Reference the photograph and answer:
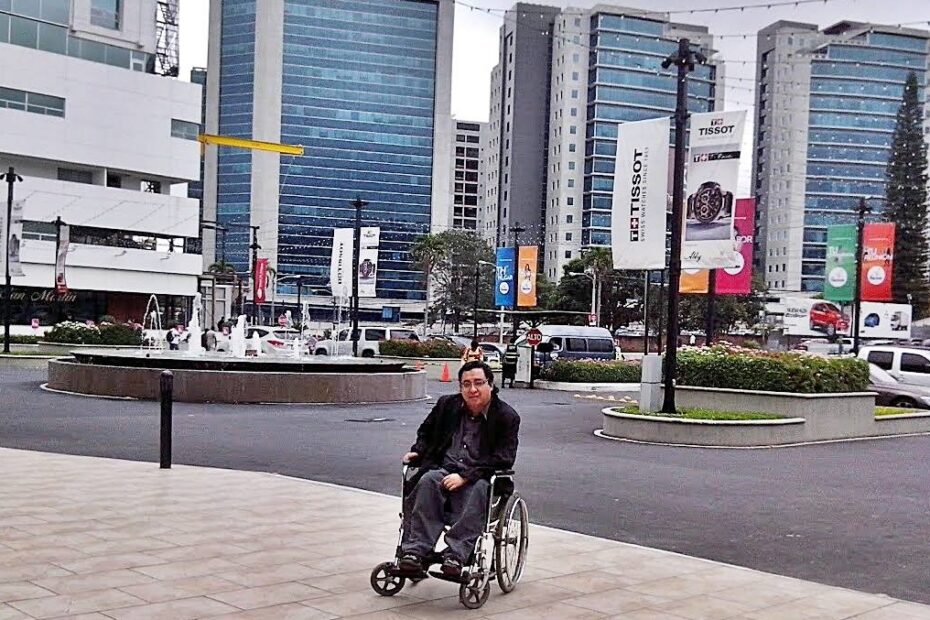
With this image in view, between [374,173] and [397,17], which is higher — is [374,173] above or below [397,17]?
below

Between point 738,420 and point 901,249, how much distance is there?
8286cm

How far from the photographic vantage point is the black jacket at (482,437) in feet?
22.1

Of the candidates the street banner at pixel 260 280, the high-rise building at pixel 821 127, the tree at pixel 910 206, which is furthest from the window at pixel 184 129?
the high-rise building at pixel 821 127

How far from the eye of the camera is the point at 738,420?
17844 mm

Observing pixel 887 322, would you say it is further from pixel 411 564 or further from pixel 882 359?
pixel 411 564

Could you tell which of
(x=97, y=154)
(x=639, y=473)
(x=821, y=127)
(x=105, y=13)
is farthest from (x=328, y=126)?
(x=639, y=473)

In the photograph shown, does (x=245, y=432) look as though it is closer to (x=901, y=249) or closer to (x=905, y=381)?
(x=905, y=381)

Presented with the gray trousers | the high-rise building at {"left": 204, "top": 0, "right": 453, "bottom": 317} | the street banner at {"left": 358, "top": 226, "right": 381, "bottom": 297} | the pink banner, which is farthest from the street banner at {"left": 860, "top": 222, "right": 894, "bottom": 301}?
the high-rise building at {"left": 204, "top": 0, "right": 453, "bottom": 317}

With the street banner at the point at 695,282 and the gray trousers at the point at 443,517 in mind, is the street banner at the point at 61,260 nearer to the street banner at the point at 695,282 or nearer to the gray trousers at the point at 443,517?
the street banner at the point at 695,282

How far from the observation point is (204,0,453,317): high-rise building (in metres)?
140

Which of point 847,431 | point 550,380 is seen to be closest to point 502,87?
point 550,380

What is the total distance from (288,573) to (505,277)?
36.8m

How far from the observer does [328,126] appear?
5733 inches

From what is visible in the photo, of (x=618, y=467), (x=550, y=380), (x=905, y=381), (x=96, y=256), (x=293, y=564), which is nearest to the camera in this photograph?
(x=293, y=564)
